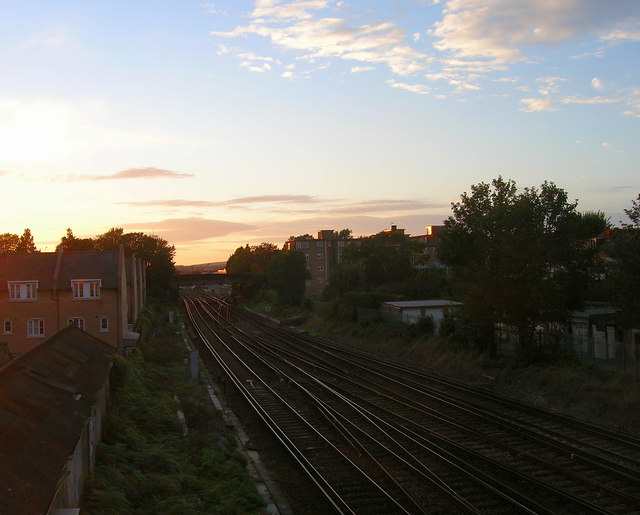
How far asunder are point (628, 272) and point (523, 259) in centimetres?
533

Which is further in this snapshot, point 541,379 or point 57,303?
point 57,303

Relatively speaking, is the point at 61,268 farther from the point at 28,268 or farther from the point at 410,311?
the point at 410,311

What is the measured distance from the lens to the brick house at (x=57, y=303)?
117 ft

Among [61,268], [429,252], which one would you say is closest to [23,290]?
[61,268]

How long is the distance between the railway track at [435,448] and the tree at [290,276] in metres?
42.7

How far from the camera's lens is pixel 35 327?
118ft

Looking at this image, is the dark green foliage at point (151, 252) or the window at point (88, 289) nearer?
the window at point (88, 289)

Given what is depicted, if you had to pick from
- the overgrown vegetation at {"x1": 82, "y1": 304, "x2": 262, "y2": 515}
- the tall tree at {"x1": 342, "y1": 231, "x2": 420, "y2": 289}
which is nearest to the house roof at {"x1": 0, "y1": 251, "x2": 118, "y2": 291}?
the overgrown vegetation at {"x1": 82, "y1": 304, "x2": 262, "y2": 515}

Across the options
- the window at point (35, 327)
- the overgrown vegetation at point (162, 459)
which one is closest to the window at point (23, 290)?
the window at point (35, 327)

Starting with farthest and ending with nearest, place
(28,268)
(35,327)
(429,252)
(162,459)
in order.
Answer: (429,252) → (28,268) → (35,327) → (162,459)

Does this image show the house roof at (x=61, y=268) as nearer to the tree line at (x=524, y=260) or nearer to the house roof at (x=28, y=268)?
the house roof at (x=28, y=268)

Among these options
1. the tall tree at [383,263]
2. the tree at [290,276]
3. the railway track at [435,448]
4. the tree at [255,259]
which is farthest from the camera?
the tree at [255,259]

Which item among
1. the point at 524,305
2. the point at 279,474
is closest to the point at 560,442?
the point at 279,474

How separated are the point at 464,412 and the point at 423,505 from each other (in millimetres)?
8507
